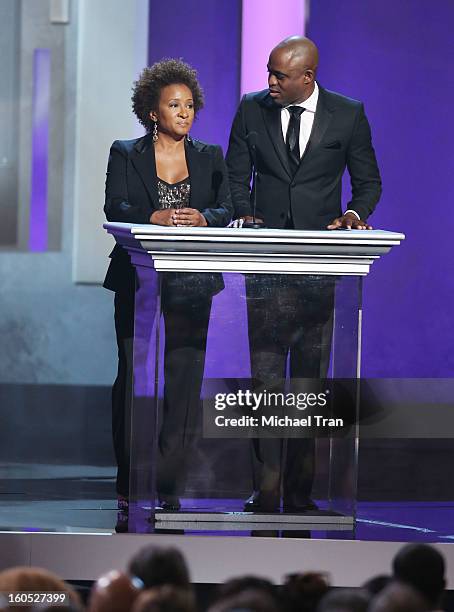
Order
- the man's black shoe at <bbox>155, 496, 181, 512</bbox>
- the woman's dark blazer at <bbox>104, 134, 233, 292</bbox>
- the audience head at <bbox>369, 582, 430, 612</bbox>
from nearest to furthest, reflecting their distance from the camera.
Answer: the audience head at <bbox>369, 582, 430, 612</bbox> < the man's black shoe at <bbox>155, 496, 181, 512</bbox> < the woman's dark blazer at <bbox>104, 134, 233, 292</bbox>

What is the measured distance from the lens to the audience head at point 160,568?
178 centimetres

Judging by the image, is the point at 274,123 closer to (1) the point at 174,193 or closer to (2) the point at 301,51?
(2) the point at 301,51

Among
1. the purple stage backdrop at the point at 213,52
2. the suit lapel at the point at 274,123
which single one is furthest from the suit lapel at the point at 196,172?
the purple stage backdrop at the point at 213,52

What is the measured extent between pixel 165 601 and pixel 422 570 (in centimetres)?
43

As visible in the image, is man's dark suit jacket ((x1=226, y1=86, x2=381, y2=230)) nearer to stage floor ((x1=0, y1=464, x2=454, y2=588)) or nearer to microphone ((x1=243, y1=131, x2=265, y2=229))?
microphone ((x1=243, y1=131, x2=265, y2=229))

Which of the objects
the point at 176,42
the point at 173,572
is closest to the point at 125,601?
the point at 173,572

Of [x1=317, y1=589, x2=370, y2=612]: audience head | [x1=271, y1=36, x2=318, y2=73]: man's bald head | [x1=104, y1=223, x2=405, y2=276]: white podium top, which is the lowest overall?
[x1=317, y1=589, x2=370, y2=612]: audience head

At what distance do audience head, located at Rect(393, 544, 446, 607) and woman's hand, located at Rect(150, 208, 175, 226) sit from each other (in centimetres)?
194

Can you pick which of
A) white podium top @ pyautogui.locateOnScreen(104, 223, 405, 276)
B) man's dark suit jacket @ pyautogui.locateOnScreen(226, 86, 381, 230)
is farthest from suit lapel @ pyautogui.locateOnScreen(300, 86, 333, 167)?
white podium top @ pyautogui.locateOnScreen(104, 223, 405, 276)

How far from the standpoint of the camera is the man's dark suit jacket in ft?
13.7

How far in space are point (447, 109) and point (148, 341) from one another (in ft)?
9.76

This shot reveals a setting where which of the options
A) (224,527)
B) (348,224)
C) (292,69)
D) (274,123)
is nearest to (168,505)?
(224,527)

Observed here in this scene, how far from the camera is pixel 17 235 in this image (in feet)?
21.4

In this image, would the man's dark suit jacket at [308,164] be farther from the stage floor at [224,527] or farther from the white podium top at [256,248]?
the stage floor at [224,527]
